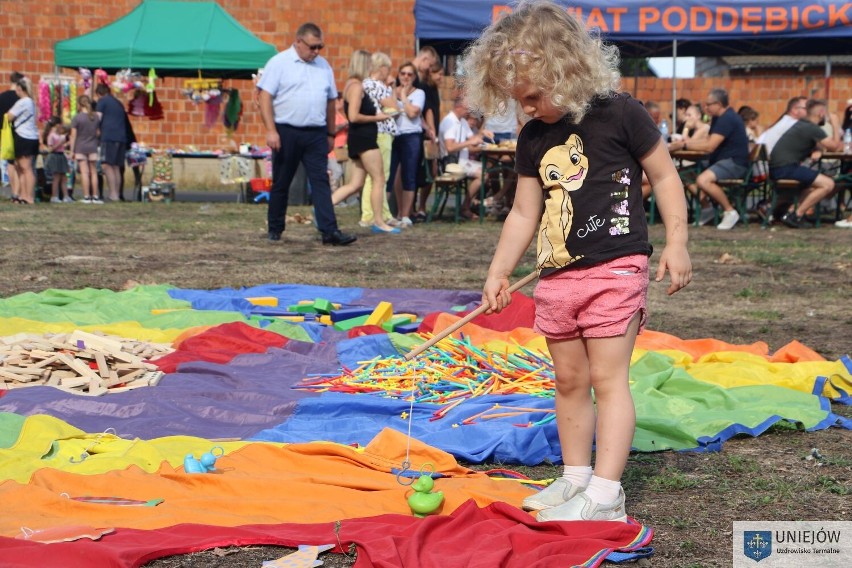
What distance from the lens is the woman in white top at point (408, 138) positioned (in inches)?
523

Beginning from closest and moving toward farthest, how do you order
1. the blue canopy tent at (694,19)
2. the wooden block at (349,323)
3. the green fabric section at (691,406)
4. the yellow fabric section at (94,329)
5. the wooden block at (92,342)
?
1. the green fabric section at (691,406)
2. the wooden block at (92,342)
3. the yellow fabric section at (94,329)
4. the wooden block at (349,323)
5. the blue canopy tent at (694,19)

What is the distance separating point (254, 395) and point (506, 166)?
9326mm

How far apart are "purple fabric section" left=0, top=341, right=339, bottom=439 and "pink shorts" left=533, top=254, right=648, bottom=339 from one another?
1616 mm

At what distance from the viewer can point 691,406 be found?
4777 mm

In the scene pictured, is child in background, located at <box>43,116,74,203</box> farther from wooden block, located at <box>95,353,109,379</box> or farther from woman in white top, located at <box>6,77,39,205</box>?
wooden block, located at <box>95,353,109,379</box>

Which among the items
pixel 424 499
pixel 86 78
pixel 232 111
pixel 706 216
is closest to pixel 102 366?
pixel 424 499

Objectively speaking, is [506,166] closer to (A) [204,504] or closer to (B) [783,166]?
(B) [783,166]

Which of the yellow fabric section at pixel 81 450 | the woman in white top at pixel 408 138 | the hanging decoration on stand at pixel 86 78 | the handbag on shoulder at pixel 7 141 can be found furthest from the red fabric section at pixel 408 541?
the hanging decoration on stand at pixel 86 78

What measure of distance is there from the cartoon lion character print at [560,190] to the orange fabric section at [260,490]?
0.83 metres

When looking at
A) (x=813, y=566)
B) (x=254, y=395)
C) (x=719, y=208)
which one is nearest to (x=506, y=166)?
(x=719, y=208)

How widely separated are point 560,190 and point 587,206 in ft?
0.35

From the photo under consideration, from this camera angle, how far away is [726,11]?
15.1m

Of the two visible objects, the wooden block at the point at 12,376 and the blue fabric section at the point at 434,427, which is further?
the wooden block at the point at 12,376

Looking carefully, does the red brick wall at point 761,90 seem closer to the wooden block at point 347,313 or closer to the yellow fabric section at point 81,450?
the wooden block at point 347,313
